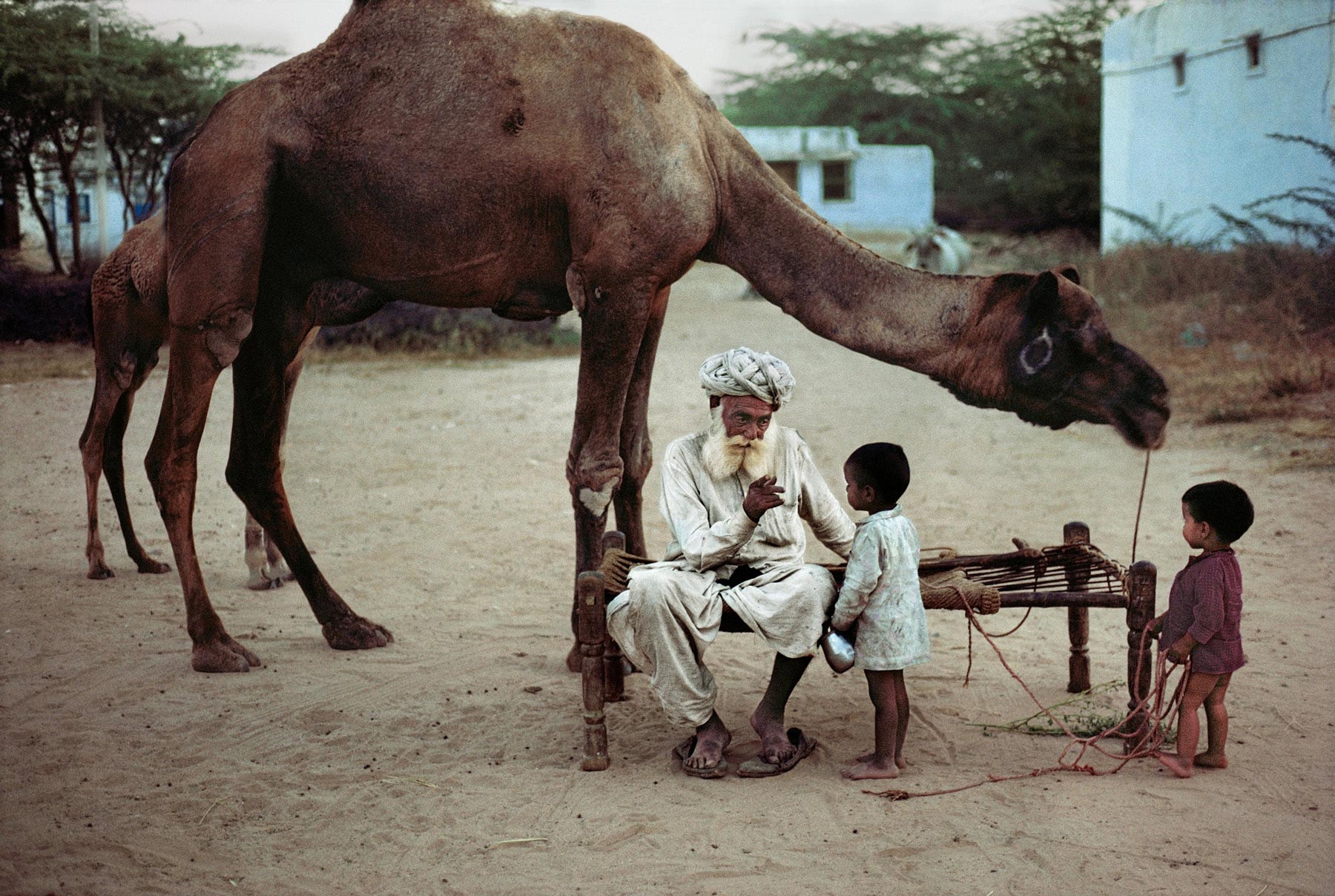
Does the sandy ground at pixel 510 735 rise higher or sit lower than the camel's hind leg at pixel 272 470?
lower

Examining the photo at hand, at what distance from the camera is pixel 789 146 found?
1078 inches

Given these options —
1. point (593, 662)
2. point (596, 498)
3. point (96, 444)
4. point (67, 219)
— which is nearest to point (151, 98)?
point (67, 219)

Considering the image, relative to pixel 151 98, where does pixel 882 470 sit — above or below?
below

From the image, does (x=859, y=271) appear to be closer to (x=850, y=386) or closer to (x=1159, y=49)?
(x=850, y=386)

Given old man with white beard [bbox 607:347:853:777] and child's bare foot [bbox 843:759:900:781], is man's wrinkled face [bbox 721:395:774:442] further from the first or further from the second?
child's bare foot [bbox 843:759:900:781]

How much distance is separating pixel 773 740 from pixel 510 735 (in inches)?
39.2

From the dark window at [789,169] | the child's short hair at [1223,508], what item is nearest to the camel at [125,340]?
the child's short hair at [1223,508]

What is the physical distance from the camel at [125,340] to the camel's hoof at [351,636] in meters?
1.05

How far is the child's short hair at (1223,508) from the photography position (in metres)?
3.74

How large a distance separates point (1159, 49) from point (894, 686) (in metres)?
15.6

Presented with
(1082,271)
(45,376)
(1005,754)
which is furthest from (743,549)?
(1082,271)

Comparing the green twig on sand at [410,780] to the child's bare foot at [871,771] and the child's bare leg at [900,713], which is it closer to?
the child's bare foot at [871,771]

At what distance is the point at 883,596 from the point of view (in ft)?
12.7

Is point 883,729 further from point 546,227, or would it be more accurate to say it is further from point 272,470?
point 272,470
